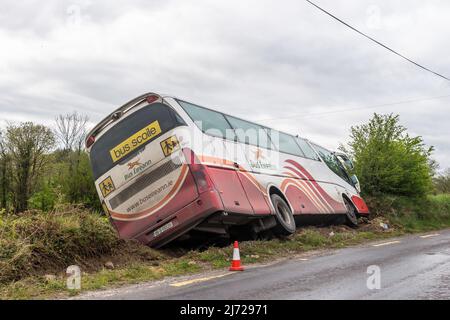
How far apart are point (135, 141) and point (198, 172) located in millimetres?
1643

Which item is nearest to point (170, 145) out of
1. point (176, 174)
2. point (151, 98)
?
point (176, 174)

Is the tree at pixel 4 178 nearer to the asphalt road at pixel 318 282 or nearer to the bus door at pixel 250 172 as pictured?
the bus door at pixel 250 172

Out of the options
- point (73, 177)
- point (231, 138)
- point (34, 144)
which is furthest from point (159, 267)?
point (34, 144)

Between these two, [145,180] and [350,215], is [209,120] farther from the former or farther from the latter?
[350,215]

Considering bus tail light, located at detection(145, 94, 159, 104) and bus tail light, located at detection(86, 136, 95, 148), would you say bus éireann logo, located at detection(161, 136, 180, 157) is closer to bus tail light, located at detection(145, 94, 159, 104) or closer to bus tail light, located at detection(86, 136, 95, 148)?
bus tail light, located at detection(145, 94, 159, 104)

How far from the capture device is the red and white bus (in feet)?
31.2

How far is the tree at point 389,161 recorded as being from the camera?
21.7 meters

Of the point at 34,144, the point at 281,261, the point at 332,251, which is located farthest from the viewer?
the point at 34,144

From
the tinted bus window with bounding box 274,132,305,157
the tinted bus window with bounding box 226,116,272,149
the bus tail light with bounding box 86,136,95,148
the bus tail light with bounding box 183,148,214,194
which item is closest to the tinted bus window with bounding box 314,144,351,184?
the tinted bus window with bounding box 274,132,305,157

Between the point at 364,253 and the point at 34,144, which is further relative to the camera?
the point at 34,144

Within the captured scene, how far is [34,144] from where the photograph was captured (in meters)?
32.6

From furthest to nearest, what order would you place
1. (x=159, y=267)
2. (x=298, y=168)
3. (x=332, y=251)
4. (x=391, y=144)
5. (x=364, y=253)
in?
(x=391, y=144) → (x=298, y=168) → (x=332, y=251) → (x=364, y=253) → (x=159, y=267)
